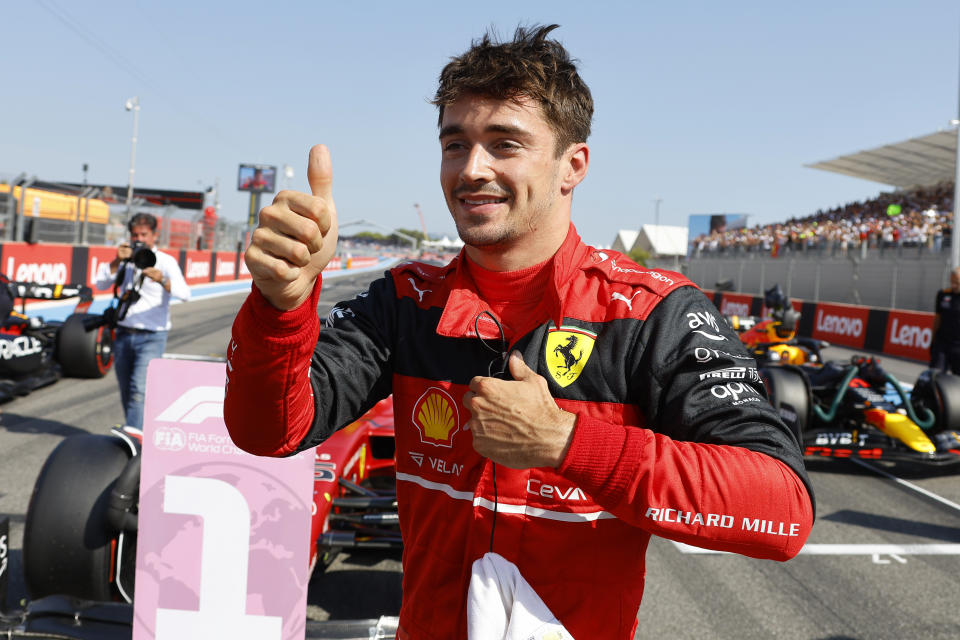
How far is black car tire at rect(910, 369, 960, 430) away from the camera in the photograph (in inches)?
244

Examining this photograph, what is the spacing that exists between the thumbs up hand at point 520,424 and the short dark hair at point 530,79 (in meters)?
0.59

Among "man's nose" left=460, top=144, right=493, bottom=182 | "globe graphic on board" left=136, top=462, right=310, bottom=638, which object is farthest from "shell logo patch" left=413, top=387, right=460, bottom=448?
"globe graphic on board" left=136, top=462, right=310, bottom=638

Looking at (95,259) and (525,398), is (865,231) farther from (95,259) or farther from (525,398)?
(525,398)

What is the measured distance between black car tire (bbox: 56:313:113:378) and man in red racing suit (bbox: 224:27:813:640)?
7.29m

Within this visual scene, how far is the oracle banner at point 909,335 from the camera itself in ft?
46.5

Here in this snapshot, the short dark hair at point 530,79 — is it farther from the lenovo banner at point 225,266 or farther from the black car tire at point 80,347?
the lenovo banner at point 225,266

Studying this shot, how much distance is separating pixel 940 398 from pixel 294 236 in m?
6.73

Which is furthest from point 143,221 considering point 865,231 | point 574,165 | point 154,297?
point 865,231

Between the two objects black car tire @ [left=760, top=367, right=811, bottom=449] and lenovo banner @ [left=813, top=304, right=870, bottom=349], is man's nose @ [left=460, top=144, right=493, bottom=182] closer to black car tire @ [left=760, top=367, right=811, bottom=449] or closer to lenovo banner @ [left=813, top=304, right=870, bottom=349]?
black car tire @ [left=760, top=367, right=811, bottom=449]

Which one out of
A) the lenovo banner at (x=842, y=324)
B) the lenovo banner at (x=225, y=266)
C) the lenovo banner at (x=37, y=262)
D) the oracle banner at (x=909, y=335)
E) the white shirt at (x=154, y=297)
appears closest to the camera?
the white shirt at (x=154, y=297)

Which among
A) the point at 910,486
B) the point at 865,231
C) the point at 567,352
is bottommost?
the point at 910,486

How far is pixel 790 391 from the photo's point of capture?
6160 millimetres

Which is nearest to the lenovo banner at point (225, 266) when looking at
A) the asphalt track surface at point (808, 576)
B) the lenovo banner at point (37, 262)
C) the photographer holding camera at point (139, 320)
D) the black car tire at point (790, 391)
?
the lenovo banner at point (37, 262)

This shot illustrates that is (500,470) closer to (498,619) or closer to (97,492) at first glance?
(498,619)
